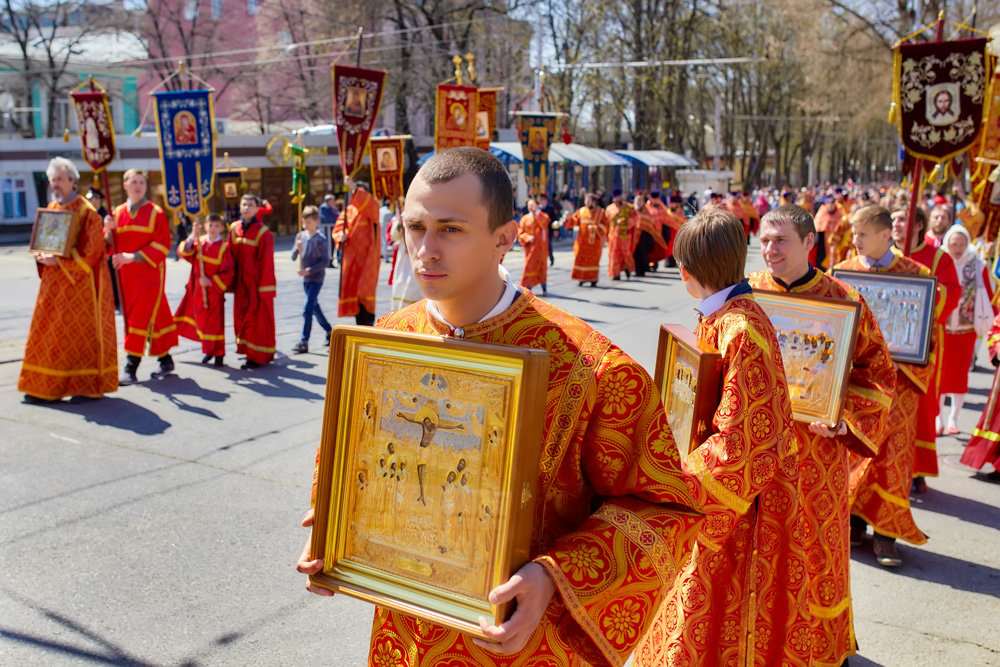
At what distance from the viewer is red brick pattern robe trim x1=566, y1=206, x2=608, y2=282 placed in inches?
706

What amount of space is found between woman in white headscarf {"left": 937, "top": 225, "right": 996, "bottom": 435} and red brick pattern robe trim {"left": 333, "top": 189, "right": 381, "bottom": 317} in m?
6.51

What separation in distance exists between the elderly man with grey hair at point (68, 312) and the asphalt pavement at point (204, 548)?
23 centimetres

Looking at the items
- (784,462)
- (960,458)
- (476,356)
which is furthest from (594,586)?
(960,458)

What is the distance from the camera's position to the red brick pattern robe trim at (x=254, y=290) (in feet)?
32.9

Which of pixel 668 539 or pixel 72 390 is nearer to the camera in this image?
pixel 668 539

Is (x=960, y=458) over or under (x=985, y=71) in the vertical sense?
under

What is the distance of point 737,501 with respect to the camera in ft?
8.98

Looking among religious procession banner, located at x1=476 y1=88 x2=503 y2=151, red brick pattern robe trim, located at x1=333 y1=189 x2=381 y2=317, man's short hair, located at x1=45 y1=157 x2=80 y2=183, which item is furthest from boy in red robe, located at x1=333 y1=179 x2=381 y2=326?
man's short hair, located at x1=45 y1=157 x2=80 y2=183

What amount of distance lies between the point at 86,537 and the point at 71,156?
85.8 feet

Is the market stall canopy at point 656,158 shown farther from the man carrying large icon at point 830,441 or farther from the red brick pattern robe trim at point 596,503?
the red brick pattern robe trim at point 596,503

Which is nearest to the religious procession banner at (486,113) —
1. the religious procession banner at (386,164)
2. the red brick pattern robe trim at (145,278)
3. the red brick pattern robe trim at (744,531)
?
the religious procession banner at (386,164)

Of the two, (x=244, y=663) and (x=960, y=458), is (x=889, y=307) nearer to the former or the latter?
(x=960, y=458)

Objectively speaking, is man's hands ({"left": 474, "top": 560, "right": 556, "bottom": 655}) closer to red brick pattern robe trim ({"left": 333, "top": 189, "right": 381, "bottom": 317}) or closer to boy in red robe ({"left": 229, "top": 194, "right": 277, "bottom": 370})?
boy in red robe ({"left": 229, "top": 194, "right": 277, "bottom": 370})

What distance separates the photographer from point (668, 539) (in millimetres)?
1878
